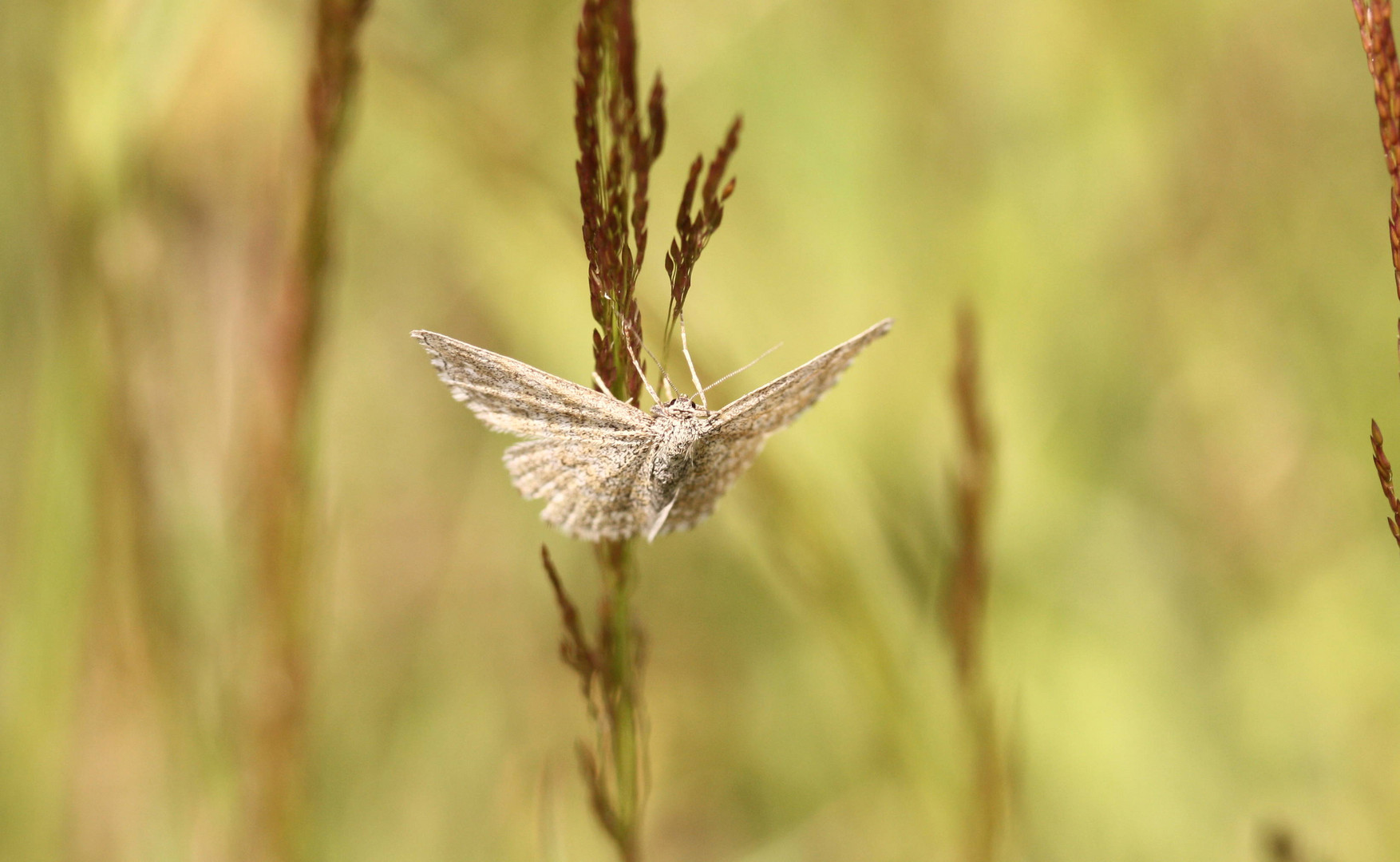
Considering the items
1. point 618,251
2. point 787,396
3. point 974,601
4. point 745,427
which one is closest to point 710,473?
point 745,427

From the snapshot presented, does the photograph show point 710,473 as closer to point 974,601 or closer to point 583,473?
point 583,473

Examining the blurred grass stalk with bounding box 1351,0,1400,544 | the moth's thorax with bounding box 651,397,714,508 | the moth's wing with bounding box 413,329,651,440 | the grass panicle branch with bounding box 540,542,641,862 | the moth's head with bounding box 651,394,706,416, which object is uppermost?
the moth's wing with bounding box 413,329,651,440

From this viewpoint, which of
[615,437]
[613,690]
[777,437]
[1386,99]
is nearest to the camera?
[1386,99]

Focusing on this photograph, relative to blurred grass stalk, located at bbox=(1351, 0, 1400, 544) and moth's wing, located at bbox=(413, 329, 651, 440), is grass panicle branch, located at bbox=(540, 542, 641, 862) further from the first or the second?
blurred grass stalk, located at bbox=(1351, 0, 1400, 544)

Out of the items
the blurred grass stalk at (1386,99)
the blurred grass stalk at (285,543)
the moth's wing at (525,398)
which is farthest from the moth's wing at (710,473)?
the blurred grass stalk at (1386,99)

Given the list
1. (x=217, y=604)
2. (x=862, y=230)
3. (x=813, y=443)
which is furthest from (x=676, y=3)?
(x=217, y=604)

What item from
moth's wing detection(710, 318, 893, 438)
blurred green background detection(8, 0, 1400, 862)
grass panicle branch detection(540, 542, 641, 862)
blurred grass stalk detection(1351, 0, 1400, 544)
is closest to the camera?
blurred grass stalk detection(1351, 0, 1400, 544)

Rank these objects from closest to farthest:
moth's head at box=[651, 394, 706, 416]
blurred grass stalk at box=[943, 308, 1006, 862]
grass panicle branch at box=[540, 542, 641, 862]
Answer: grass panicle branch at box=[540, 542, 641, 862] < moth's head at box=[651, 394, 706, 416] < blurred grass stalk at box=[943, 308, 1006, 862]

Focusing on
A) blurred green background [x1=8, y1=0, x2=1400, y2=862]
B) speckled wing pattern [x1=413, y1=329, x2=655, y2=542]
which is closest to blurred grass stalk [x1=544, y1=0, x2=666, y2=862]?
speckled wing pattern [x1=413, y1=329, x2=655, y2=542]
